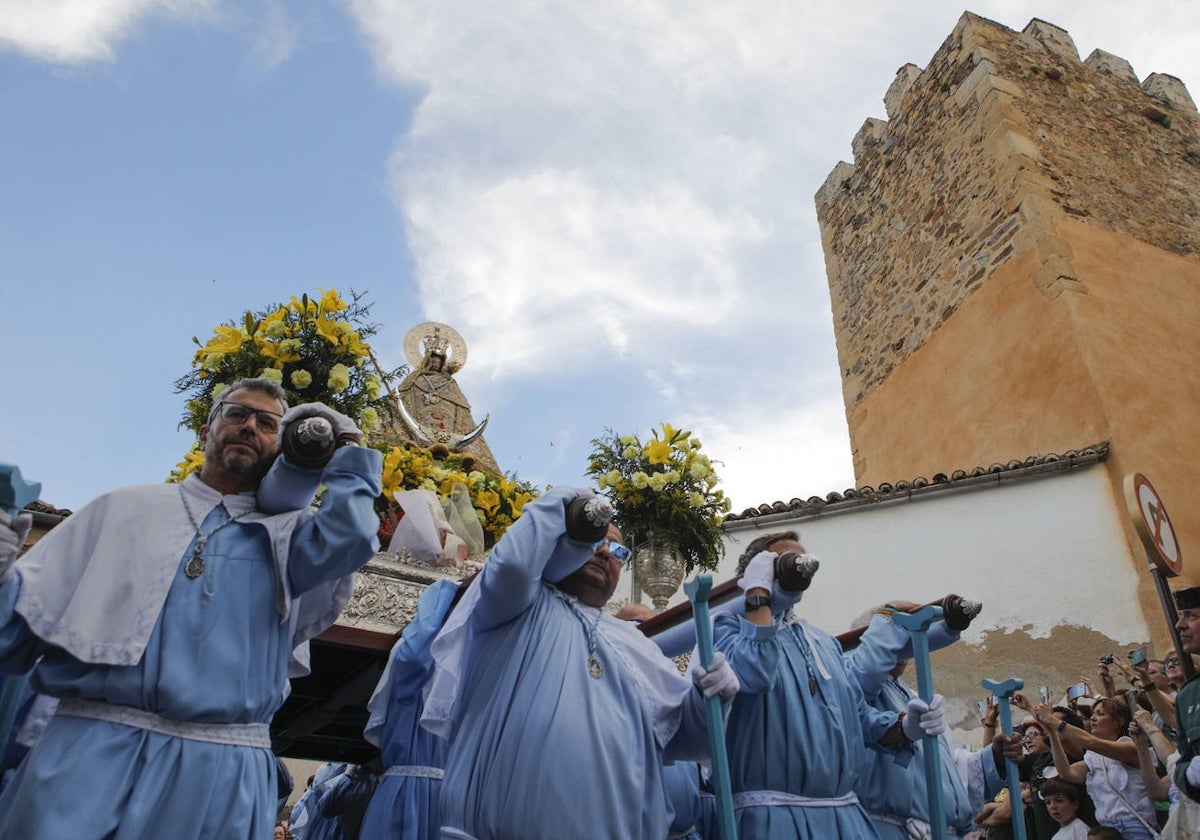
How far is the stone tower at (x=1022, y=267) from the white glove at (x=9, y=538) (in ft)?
31.6

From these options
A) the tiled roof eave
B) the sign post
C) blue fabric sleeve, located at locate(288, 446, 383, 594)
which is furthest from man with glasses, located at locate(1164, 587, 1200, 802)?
the tiled roof eave

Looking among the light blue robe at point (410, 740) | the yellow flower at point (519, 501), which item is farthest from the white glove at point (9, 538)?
the yellow flower at point (519, 501)

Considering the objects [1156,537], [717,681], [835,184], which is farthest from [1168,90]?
[717,681]

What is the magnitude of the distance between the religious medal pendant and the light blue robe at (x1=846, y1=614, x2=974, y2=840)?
2371 millimetres

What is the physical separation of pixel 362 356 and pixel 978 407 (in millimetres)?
9908

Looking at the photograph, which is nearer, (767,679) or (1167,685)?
(767,679)

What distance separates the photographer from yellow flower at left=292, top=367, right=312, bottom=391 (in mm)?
4434

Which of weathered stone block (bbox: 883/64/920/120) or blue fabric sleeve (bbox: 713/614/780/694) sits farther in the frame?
weathered stone block (bbox: 883/64/920/120)

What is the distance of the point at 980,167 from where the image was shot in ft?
44.8

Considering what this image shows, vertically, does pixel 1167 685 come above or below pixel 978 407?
below

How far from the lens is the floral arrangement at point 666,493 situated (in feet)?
17.6

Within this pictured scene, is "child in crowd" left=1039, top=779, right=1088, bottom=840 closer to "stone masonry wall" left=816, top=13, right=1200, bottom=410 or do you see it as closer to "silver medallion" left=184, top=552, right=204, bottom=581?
"silver medallion" left=184, top=552, right=204, bottom=581

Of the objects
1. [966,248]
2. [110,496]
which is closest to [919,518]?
[966,248]

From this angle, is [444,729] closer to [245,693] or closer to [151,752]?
[245,693]
